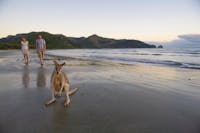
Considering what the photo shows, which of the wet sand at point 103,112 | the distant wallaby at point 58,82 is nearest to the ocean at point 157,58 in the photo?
the wet sand at point 103,112

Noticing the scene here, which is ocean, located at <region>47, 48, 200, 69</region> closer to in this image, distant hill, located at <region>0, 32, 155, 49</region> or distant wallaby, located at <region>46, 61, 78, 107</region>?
distant wallaby, located at <region>46, 61, 78, 107</region>

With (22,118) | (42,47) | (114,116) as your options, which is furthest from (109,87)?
(42,47)

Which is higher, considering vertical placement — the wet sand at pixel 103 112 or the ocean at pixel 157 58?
the wet sand at pixel 103 112

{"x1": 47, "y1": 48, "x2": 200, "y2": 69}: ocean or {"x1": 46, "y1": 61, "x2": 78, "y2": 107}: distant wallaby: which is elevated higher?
{"x1": 46, "y1": 61, "x2": 78, "y2": 107}: distant wallaby

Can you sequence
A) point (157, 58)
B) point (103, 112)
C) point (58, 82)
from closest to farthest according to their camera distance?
point (103, 112), point (58, 82), point (157, 58)

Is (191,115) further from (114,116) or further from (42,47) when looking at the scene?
(42,47)

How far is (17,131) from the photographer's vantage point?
8.99 ft

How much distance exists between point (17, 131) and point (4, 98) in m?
1.77

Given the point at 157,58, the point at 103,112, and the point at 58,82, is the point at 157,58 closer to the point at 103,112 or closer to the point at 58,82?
the point at 58,82

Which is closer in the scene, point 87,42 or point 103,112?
point 103,112

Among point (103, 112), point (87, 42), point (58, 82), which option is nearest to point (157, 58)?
point (58, 82)

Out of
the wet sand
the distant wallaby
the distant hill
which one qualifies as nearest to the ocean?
the wet sand

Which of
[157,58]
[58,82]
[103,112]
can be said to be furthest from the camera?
[157,58]

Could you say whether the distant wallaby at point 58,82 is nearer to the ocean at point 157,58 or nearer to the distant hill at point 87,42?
the ocean at point 157,58
